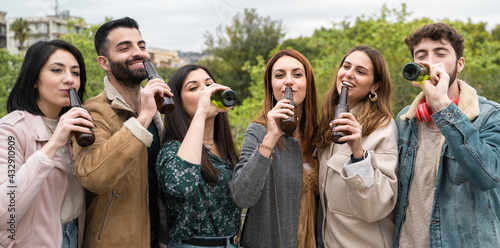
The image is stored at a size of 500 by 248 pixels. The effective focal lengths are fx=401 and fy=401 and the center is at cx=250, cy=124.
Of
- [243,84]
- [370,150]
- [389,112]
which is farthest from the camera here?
[243,84]

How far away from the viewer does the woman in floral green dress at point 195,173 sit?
2406 mm

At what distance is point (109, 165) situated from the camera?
2.18 metres

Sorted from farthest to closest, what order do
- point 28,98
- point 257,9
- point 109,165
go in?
point 257,9 < point 28,98 < point 109,165

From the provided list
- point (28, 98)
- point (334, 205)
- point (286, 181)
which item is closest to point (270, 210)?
point (286, 181)

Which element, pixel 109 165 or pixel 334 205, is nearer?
pixel 109 165

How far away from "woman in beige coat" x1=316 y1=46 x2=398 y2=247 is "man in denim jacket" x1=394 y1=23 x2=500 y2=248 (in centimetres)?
14

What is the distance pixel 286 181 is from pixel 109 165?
3.78 ft

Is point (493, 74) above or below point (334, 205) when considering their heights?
above

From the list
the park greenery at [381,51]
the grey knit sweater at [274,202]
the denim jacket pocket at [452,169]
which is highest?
the park greenery at [381,51]

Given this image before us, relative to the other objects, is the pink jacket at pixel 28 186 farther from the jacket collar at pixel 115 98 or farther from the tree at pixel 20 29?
the tree at pixel 20 29

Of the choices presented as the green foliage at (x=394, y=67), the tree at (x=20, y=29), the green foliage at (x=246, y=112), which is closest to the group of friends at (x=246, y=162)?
the green foliage at (x=394, y=67)

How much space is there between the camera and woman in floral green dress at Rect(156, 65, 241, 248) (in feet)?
7.89

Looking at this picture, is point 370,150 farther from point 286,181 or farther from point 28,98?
point 28,98

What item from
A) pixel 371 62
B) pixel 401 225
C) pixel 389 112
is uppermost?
pixel 371 62
